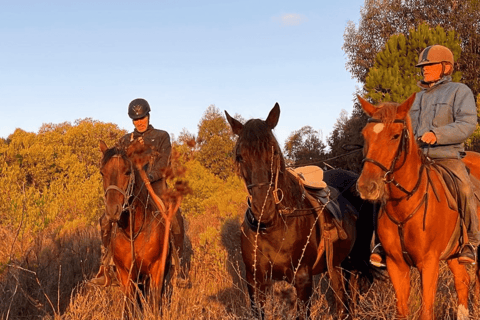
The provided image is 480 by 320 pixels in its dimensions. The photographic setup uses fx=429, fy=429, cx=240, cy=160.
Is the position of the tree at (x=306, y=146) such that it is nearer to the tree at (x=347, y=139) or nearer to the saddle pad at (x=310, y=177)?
the tree at (x=347, y=139)

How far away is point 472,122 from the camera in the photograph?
437cm

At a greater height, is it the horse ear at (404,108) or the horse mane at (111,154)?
the horse mane at (111,154)

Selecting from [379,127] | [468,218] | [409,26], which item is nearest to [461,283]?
[468,218]

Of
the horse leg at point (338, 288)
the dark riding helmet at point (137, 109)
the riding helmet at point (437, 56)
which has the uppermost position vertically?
the dark riding helmet at point (137, 109)

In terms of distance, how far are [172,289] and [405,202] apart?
3326 mm

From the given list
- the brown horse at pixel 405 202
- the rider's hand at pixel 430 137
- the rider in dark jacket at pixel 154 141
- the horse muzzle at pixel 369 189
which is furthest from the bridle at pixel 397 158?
the rider in dark jacket at pixel 154 141

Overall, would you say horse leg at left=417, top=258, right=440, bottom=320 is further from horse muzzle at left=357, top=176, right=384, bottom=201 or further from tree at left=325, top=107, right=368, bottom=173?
tree at left=325, top=107, right=368, bottom=173

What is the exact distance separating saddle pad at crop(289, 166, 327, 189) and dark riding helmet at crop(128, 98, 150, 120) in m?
2.28

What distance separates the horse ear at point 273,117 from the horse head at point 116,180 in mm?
1618

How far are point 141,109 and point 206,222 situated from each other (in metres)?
6.15

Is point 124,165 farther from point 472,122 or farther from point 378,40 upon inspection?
point 378,40

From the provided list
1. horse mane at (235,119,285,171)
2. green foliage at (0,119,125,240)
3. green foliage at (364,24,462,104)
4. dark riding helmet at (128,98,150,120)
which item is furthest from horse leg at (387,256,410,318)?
green foliage at (364,24,462,104)

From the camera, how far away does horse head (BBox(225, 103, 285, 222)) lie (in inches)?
148

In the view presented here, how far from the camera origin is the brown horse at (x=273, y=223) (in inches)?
151
